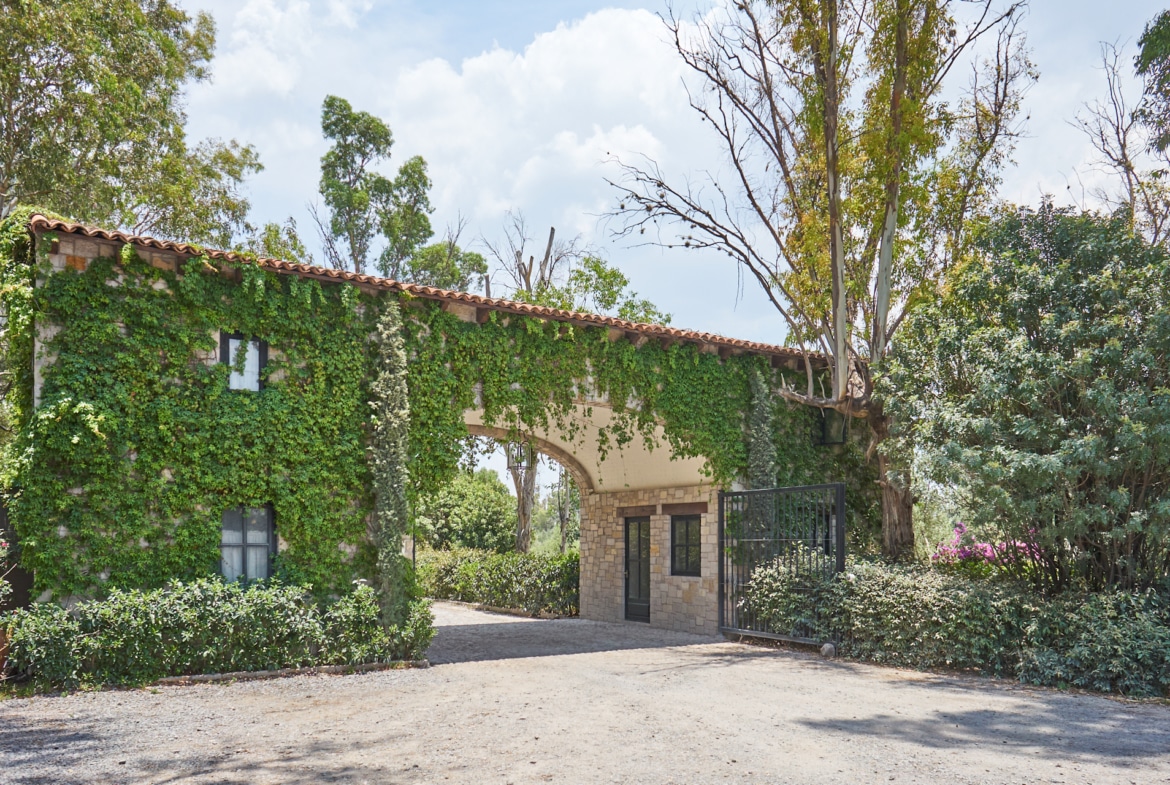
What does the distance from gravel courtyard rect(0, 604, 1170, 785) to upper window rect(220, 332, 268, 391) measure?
324 cm

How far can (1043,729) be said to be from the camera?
6.40m

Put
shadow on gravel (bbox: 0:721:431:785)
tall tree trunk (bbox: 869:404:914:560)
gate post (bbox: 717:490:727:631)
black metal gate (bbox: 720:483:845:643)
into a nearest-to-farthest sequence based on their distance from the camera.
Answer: shadow on gravel (bbox: 0:721:431:785), black metal gate (bbox: 720:483:845:643), tall tree trunk (bbox: 869:404:914:560), gate post (bbox: 717:490:727:631)

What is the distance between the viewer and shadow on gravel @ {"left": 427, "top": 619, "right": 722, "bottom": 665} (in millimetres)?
11148

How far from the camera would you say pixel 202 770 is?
201 inches

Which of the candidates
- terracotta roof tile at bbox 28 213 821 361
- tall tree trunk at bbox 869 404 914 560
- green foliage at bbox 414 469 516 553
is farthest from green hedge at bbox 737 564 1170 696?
green foliage at bbox 414 469 516 553

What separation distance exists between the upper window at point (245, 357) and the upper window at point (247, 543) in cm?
140

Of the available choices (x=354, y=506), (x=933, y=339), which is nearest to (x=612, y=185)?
(x=933, y=339)

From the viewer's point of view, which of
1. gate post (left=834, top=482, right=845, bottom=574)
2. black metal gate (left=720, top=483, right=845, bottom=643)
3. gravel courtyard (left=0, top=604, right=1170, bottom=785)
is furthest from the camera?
black metal gate (left=720, top=483, right=845, bottom=643)

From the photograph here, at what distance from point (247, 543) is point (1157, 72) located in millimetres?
15041

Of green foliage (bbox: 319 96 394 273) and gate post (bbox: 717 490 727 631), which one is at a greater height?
green foliage (bbox: 319 96 394 273)

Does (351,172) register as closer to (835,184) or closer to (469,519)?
(469,519)

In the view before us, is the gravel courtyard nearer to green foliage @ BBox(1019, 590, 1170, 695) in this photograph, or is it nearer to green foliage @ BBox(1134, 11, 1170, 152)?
green foliage @ BBox(1019, 590, 1170, 695)

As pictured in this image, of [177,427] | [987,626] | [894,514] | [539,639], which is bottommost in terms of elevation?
[539,639]

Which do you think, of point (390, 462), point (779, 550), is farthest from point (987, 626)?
point (390, 462)
